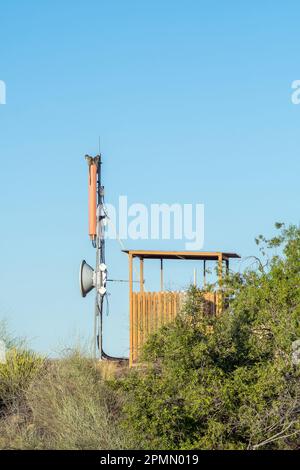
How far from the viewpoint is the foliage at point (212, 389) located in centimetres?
1688

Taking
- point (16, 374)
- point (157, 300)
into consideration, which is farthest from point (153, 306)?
point (16, 374)

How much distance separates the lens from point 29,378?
22.2 m

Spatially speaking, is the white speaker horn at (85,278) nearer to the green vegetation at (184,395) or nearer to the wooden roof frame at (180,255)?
the wooden roof frame at (180,255)

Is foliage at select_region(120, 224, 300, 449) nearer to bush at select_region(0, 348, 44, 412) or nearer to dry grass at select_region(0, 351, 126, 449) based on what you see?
dry grass at select_region(0, 351, 126, 449)

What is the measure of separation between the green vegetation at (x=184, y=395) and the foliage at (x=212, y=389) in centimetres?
2

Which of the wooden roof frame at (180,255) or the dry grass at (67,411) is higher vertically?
the wooden roof frame at (180,255)

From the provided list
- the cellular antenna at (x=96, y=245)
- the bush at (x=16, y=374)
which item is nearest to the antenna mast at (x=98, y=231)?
the cellular antenna at (x=96, y=245)

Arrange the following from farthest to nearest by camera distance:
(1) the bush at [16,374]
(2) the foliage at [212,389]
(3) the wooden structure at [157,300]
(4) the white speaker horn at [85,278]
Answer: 1. (4) the white speaker horn at [85,278]
2. (3) the wooden structure at [157,300]
3. (1) the bush at [16,374]
4. (2) the foliage at [212,389]

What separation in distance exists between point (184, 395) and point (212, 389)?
19.3 inches

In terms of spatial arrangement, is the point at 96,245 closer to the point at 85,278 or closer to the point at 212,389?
the point at 85,278

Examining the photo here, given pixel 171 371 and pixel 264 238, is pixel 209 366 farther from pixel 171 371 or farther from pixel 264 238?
pixel 264 238

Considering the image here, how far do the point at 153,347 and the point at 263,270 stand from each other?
790 cm

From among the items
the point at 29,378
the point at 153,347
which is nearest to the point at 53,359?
the point at 29,378

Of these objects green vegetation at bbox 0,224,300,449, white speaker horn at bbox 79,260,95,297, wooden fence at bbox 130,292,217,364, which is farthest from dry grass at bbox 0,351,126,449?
white speaker horn at bbox 79,260,95,297
